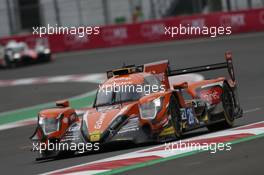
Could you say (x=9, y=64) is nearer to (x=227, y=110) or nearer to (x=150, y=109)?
(x=227, y=110)

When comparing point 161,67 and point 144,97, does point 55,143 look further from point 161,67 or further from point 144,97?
point 161,67

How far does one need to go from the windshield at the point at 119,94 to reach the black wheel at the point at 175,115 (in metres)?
0.48

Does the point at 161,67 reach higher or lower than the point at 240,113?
higher

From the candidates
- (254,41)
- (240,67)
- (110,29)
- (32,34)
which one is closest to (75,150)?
(240,67)

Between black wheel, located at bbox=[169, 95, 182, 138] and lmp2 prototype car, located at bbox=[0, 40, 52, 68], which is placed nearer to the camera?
black wheel, located at bbox=[169, 95, 182, 138]

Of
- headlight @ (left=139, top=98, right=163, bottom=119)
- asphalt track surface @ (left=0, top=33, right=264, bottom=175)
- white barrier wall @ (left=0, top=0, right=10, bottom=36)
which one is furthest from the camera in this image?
white barrier wall @ (left=0, top=0, right=10, bottom=36)

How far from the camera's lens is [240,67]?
79.9 ft

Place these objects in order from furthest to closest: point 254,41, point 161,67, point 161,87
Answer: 1. point 254,41
2. point 161,67
3. point 161,87

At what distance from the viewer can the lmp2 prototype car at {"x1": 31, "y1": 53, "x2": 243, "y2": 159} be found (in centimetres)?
1139

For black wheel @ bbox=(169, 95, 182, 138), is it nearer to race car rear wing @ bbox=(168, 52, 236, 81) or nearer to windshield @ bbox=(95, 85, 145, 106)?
windshield @ bbox=(95, 85, 145, 106)

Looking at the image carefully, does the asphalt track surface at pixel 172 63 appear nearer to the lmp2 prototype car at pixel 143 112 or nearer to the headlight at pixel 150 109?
the lmp2 prototype car at pixel 143 112

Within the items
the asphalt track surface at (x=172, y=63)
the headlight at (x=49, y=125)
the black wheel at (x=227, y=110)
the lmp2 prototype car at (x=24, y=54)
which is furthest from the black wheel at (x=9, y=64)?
the headlight at (x=49, y=125)

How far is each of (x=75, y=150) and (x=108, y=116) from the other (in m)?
0.72

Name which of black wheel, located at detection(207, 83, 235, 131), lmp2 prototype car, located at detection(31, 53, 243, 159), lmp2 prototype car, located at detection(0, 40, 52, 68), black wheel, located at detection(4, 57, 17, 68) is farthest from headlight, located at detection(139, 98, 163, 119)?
black wheel, located at detection(4, 57, 17, 68)
